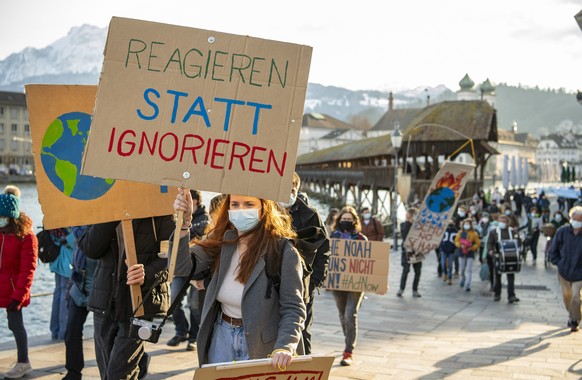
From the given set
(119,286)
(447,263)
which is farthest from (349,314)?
(447,263)

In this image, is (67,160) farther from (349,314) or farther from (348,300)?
(348,300)

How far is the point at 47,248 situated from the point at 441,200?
783 centimetres

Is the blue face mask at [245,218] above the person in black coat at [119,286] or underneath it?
above

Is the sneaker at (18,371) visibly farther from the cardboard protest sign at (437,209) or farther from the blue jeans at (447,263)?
the blue jeans at (447,263)

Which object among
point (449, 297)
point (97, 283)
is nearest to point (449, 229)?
point (449, 297)

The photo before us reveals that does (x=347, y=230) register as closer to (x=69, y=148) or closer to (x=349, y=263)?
(x=349, y=263)

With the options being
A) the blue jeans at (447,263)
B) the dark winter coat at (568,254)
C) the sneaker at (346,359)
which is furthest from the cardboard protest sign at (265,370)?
the blue jeans at (447,263)

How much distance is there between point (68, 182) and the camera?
467 centimetres

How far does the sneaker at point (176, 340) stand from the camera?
8.02m

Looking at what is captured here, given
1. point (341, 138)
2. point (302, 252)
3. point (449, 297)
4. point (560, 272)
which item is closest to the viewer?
point (302, 252)

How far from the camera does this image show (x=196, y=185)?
12.0 feet

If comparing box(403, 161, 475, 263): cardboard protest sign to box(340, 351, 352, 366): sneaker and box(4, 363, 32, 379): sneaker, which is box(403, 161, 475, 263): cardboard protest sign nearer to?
box(340, 351, 352, 366): sneaker

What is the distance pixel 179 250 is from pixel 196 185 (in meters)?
0.35

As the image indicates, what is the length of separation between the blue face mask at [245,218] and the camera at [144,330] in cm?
80
